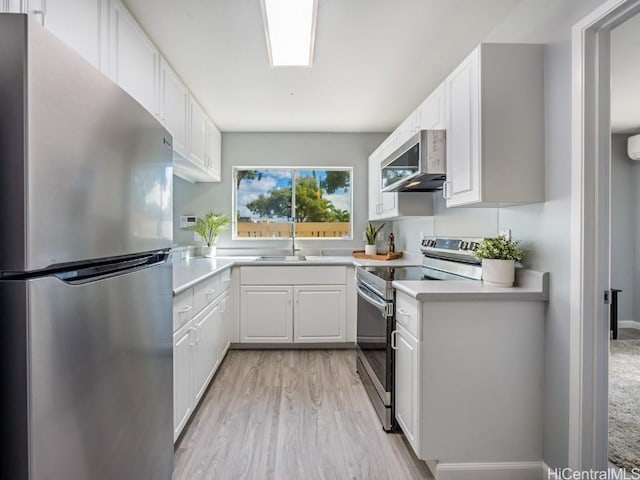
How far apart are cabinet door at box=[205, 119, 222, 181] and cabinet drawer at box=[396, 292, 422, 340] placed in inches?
98.7

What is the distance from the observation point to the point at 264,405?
90.6 inches

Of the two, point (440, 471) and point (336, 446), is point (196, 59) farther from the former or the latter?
point (440, 471)

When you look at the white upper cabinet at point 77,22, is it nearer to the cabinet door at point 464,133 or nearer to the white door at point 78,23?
the white door at point 78,23

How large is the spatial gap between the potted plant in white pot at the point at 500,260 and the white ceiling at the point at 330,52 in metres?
1.26

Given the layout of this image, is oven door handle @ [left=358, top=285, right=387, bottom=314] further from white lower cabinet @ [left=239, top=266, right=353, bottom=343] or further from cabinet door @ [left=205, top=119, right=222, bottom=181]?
cabinet door @ [left=205, top=119, right=222, bottom=181]

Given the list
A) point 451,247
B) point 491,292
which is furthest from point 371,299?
point 491,292

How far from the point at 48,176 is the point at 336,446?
186 cm

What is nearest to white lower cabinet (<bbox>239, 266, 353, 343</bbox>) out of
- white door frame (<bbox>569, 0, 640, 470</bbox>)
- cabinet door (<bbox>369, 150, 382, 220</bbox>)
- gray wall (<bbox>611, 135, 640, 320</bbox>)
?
cabinet door (<bbox>369, 150, 382, 220</bbox>)

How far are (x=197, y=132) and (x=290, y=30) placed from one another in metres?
1.44

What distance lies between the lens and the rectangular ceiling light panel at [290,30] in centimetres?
181

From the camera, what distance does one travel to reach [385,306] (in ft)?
6.48

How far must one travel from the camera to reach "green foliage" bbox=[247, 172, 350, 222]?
4152 millimetres

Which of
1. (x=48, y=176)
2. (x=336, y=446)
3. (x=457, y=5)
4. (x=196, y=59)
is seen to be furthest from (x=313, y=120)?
(x=48, y=176)

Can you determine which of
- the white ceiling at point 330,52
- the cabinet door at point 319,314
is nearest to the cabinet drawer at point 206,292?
the cabinet door at point 319,314
